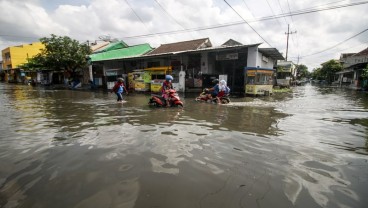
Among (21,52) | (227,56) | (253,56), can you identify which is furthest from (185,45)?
(21,52)

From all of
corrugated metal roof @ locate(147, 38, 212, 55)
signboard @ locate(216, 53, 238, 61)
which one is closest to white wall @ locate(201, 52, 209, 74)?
signboard @ locate(216, 53, 238, 61)

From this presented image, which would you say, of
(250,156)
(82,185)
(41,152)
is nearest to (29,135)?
(41,152)

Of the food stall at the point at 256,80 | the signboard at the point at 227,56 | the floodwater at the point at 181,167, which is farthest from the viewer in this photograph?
the signboard at the point at 227,56

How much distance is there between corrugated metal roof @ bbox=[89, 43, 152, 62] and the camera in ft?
91.6

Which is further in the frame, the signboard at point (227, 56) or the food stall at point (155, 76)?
the food stall at point (155, 76)

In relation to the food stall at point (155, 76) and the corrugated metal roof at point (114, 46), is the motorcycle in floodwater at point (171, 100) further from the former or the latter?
the corrugated metal roof at point (114, 46)

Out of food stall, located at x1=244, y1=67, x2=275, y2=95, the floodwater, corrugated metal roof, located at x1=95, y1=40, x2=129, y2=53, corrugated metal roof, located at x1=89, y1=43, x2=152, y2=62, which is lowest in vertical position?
the floodwater

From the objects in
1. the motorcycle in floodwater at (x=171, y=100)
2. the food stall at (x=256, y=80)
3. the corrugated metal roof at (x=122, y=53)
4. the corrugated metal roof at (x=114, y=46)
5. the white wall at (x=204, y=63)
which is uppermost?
the corrugated metal roof at (x=114, y=46)

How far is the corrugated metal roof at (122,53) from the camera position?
91.6ft

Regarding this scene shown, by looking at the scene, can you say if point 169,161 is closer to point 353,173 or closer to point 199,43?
point 353,173

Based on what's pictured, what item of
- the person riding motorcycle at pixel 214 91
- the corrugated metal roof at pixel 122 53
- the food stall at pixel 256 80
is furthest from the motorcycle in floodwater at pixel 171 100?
the corrugated metal roof at pixel 122 53

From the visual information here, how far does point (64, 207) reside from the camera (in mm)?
2365

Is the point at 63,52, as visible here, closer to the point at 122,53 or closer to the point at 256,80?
the point at 122,53

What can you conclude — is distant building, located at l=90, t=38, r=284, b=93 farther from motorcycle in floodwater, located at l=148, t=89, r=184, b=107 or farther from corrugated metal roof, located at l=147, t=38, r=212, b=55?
motorcycle in floodwater, located at l=148, t=89, r=184, b=107
